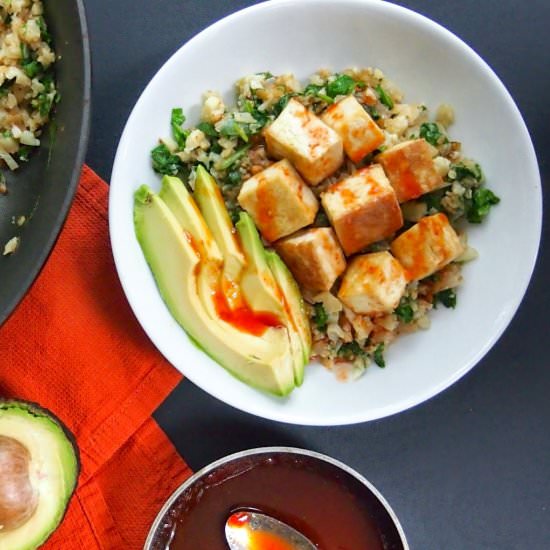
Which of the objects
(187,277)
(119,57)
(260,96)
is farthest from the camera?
(119,57)

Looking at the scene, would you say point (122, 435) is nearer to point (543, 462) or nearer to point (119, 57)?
point (119, 57)

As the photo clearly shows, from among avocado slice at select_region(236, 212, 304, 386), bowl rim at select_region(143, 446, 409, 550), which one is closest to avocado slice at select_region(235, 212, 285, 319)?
avocado slice at select_region(236, 212, 304, 386)

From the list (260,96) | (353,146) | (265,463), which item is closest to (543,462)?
(265,463)

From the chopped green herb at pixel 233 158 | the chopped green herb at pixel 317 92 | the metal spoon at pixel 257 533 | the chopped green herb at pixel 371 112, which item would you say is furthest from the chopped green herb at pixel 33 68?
the metal spoon at pixel 257 533

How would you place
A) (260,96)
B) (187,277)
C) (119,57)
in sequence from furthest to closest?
(119,57) < (260,96) < (187,277)

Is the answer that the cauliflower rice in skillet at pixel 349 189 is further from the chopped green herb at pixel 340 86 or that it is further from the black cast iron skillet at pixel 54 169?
the black cast iron skillet at pixel 54 169

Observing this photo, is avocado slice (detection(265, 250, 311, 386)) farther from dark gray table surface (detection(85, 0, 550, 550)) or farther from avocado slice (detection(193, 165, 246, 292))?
dark gray table surface (detection(85, 0, 550, 550))
